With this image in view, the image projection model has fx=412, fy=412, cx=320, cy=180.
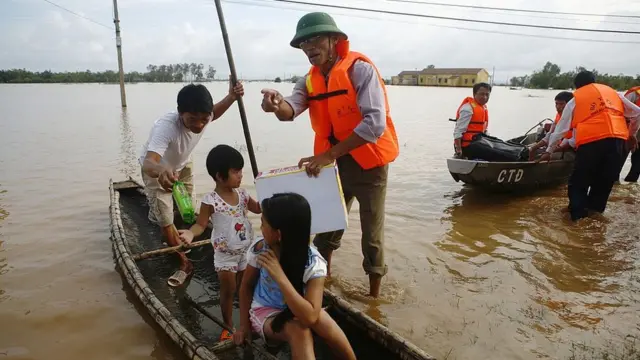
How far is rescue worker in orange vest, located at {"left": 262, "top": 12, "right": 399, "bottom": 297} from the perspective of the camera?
2908 millimetres

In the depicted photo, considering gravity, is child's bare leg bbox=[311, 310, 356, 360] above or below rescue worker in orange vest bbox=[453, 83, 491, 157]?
below

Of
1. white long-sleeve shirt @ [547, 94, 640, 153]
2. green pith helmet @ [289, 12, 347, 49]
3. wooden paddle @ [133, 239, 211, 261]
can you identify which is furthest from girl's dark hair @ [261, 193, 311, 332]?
white long-sleeve shirt @ [547, 94, 640, 153]

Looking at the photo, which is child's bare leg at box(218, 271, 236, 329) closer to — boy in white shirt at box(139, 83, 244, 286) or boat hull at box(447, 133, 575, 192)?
boy in white shirt at box(139, 83, 244, 286)

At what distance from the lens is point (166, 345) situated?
3.27m

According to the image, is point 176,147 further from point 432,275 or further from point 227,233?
point 432,275

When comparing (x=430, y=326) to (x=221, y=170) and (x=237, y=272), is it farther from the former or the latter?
(x=221, y=170)

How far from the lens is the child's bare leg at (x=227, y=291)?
301 cm

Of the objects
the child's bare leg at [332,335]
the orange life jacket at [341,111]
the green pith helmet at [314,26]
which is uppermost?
the green pith helmet at [314,26]

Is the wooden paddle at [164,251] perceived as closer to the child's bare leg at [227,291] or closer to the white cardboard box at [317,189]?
the child's bare leg at [227,291]

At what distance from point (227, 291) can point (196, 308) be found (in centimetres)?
64

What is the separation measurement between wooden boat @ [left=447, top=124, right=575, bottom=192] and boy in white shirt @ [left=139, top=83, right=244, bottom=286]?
14.0 feet

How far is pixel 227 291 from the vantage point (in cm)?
304

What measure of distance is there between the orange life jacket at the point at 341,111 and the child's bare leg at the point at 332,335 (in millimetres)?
1345

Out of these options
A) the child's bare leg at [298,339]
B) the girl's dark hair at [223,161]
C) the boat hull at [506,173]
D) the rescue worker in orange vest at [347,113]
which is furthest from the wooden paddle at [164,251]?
the boat hull at [506,173]
